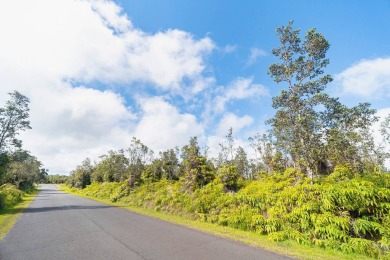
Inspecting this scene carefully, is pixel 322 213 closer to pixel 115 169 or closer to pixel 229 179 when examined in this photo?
pixel 229 179

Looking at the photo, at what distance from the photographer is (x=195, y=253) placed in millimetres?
6781

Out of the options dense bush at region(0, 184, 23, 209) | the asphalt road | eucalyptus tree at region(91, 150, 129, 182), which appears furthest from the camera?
eucalyptus tree at region(91, 150, 129, 182)

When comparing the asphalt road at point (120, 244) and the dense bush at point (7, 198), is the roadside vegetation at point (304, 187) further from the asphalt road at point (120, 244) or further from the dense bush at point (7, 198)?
the dense bush at point (7, 198)

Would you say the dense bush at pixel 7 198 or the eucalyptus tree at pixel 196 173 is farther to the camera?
the dense bush at pixel 7 198

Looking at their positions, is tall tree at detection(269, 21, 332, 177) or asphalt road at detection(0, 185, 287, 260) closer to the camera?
asphalt road at detection(0, 185, 287, 260)

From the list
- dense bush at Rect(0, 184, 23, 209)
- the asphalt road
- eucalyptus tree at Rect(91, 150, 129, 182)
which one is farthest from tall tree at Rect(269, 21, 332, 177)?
eucalyptus tree at Rect(91, 150, 129, 182)

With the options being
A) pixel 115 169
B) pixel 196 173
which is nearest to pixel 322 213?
pixel 196 173

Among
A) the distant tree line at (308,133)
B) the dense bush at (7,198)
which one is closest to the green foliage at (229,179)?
the distant tree line at (308,133)

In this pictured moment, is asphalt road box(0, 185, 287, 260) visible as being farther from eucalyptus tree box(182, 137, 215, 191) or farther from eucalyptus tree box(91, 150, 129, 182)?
eucalyptus tree box(91, 150, 129, 182)

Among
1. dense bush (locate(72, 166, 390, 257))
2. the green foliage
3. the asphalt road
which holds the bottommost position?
the asphalt road

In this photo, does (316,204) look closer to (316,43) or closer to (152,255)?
(152,255)

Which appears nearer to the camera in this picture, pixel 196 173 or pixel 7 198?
pixel 196 173

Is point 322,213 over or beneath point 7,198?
over

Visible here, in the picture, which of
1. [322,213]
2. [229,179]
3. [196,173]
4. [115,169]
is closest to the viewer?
[322,213]
